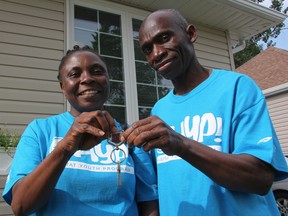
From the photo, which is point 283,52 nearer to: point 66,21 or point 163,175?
point 66,21

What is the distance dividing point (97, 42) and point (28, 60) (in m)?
1.14

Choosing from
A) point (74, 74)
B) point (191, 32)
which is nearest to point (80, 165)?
point (74, 74)

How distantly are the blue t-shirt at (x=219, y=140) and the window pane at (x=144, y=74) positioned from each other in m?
3.49

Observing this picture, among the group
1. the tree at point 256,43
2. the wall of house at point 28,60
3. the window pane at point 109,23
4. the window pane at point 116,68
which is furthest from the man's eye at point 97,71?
the tree at point 256,43

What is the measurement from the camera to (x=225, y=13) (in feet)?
19.1

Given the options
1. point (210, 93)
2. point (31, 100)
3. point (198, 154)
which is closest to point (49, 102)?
point (31, 100)

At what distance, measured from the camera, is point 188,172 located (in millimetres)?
1486

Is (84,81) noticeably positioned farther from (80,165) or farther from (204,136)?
(204,136)

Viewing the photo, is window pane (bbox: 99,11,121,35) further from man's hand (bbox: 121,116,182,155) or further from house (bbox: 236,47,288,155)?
house (bbox: 236,47,288,155)

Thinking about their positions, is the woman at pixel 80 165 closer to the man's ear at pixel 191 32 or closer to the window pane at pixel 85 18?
the man's ear at pixel 191 32

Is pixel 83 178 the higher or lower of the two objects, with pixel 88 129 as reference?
lower

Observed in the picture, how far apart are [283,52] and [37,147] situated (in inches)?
642

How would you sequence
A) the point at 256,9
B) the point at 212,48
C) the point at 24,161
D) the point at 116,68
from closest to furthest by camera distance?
the point at 24,161 < the point at 116,68 < the point at 256,9 < the point at 212,48

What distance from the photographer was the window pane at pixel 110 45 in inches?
193
